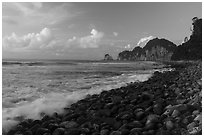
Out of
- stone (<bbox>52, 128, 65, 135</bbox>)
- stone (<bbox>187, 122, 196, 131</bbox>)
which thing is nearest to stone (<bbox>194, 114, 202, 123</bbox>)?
stone (<bbox>187, 122, 196, 131</bbox>)

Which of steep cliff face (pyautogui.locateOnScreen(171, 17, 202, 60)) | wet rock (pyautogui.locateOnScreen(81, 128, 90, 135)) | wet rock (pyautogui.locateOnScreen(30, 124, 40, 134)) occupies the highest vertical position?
steep cliff face (pyautogui.locateOnScreen(171, 17, 202, 60))

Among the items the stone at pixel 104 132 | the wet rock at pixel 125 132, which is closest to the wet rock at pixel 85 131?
the stone at pixel 104 132

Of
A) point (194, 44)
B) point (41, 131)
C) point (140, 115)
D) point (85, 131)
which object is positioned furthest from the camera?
point (194, 44)

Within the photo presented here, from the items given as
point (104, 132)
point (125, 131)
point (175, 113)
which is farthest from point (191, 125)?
point (104, 132)

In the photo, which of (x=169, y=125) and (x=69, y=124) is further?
(x=69, y=124)

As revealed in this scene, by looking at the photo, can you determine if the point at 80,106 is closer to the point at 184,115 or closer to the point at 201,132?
the point at 184,115

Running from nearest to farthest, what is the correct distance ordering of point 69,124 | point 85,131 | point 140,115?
point 85,131, point 69,124, point 140,115

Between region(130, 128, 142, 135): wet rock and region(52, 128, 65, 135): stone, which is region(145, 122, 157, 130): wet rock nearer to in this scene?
region(130, 128, 142, 135): wet rock

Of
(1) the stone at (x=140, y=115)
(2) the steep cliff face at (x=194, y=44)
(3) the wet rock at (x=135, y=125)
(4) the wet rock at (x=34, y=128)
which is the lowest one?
(4) the wet rock at (x=34, y=128)

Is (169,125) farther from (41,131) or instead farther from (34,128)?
(34,128)

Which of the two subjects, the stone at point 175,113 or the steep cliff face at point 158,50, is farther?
the steep cliff face at point 158,50

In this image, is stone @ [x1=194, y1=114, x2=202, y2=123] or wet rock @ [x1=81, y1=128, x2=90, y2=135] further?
wet rock @ [x1=81, y1=128, x2=90, y2=135]

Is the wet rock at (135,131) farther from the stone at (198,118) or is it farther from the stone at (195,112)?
the stone at (195,112)

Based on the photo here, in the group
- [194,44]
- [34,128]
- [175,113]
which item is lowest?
[34,128]
